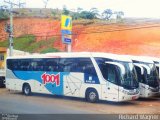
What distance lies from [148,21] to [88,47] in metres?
12.9

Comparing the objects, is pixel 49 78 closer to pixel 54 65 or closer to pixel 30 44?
pixel 54 65

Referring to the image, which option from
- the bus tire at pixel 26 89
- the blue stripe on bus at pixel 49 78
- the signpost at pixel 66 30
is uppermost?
the signpost at pixel 66 30

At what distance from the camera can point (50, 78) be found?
22750 mm

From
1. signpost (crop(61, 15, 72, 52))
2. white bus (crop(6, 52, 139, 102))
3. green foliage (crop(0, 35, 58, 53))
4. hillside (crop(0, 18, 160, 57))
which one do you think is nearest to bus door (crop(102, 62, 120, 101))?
white bus (crop(6, 52, 139, 102))

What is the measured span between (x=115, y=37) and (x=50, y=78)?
3315 cm

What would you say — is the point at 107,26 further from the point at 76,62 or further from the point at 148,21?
the point at 76,62

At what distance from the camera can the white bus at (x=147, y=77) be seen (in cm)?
2142

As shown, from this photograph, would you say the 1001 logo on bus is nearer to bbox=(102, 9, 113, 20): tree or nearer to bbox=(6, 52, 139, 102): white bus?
bbox=(6, 52, 139, 102): white bus

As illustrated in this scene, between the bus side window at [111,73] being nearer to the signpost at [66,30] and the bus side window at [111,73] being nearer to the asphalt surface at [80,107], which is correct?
the asphalt surface at [80,107]

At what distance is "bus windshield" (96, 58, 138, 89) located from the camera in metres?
19.0

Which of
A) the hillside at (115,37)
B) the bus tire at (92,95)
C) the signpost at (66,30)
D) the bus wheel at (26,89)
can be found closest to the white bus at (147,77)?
the bus tire at (92,95)

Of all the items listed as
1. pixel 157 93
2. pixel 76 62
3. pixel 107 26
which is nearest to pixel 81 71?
pixel 76 62

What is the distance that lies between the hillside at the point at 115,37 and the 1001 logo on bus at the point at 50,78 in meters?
27.2

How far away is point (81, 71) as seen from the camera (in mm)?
20781
